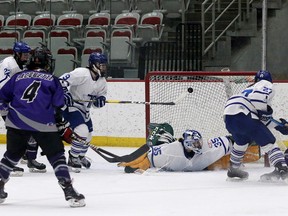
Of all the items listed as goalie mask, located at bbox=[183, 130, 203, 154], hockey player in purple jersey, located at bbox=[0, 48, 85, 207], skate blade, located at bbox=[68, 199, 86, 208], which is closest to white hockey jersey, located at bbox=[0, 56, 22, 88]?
goalie mask, located at bbox=[183, 130, 203, 154]

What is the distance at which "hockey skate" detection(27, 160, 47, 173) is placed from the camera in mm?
7582

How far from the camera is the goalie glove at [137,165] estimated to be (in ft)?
24.8

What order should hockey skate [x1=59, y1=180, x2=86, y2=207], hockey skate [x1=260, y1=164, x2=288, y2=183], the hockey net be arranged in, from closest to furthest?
hockey skate [x1=59, y1=180, x2=86, y2=207]
hockey skate [x1=260, y1=164, x2=288, y2=183]
the hockey net

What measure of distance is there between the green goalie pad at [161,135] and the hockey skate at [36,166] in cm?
99

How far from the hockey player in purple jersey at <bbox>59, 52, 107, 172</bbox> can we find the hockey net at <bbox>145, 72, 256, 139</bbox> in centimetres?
112

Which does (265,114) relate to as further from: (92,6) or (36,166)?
(92,6)

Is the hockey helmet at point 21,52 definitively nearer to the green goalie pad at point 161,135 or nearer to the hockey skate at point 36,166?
the hockey skate at point 36,166

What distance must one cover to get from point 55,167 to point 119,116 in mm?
4948

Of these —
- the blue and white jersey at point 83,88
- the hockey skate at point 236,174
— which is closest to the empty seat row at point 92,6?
the blue and white jersey at point 83,88

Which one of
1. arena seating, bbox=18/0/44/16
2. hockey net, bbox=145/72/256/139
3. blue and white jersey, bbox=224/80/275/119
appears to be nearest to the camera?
blue and white jersey, bbox=224/80/275/119

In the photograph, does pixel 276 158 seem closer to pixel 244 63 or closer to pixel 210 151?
pixel 210 151

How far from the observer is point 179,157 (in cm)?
756

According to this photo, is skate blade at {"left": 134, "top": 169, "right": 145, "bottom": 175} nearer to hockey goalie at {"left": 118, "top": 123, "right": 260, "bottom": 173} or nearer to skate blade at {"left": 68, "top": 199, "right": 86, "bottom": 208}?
hockey goalie at {"left": 118, "top": 123, "right": 260, "bottom": 173}

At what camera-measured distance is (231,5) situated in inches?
466
